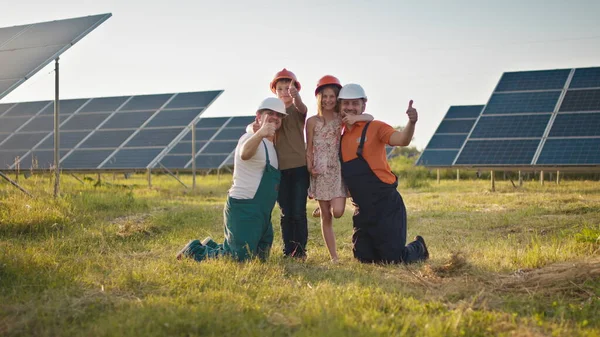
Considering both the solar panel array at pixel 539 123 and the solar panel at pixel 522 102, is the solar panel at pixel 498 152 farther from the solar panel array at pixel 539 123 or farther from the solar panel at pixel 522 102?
the solar panel at pixel 522 102

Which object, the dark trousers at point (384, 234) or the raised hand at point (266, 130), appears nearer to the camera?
the raised hand at point (266, 130)

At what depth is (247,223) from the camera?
502cm

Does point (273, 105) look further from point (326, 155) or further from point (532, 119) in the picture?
point (532, 119)

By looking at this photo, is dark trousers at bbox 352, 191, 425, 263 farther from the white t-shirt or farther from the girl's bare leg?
the white t-shirt

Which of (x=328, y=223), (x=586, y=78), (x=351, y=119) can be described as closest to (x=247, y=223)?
(x=328, y=223)

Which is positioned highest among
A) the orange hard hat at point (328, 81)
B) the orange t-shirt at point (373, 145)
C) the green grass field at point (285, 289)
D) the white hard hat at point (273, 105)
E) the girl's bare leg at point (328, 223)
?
the orange hard hat at point (328, 81)

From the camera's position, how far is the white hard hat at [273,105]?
5.00 metres

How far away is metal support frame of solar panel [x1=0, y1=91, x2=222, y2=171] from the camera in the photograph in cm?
1483

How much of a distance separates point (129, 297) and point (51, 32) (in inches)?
292

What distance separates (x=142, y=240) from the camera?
21.8 feet

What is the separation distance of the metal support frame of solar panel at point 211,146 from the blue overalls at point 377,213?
14.1m

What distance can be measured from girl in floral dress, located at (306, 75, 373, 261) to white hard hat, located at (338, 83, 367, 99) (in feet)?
0.53

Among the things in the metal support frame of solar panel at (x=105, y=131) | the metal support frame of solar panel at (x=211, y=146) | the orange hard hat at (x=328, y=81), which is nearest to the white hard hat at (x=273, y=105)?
the orange hard hat at (x=328, y=81)

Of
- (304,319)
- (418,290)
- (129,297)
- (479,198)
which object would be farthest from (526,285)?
(479,198)
